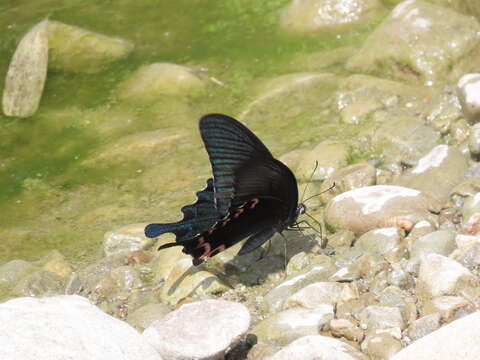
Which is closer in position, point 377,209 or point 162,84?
point 377,209

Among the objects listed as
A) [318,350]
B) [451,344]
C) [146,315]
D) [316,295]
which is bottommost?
[146,315]

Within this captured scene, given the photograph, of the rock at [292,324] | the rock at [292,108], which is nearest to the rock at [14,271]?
the rock at [292,324]

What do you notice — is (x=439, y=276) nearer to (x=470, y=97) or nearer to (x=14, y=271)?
(x=470, y=97)

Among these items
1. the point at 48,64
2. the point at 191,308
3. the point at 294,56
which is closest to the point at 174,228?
the point at 191,308

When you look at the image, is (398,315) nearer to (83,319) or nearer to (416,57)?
(83,319)

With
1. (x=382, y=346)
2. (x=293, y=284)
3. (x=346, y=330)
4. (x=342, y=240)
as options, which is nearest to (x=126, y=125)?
(x=342, y=240)

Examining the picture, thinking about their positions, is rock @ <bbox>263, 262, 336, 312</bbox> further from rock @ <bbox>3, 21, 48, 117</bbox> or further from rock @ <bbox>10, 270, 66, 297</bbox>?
rock @ <bbox>3, 21, 48, 117</bbox>
